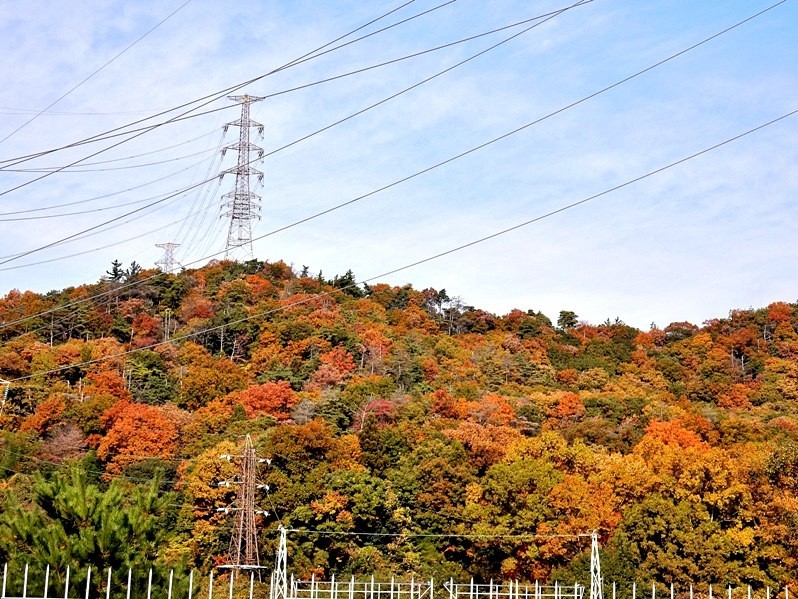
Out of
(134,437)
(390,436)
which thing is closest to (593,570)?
(390,436)

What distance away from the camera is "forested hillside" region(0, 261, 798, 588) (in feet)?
127

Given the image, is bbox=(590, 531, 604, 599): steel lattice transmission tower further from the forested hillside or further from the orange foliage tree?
the orange foliage tree

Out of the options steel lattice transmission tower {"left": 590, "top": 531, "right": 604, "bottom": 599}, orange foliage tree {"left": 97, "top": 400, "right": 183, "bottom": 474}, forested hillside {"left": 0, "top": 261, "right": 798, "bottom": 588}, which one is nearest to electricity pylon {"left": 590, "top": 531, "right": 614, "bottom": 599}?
steel lattice transmission tower {"left": 590, "top": 531, "right": 604, "bottom": 599}

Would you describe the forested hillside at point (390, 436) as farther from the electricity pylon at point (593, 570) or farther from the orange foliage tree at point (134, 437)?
the electricity pylon at point (593, 570)

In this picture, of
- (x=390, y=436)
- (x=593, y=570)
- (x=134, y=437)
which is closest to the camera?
(x=593, y=570)

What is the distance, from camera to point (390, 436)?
4950cm

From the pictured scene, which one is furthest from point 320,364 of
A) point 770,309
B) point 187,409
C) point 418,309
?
point 770,309

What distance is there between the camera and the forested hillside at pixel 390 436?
38.8m

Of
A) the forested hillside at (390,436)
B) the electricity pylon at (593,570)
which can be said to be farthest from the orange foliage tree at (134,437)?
the electricity pylon at (593,570)

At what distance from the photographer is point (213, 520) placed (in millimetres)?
45531

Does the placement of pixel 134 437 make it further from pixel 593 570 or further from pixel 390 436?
pixel 593 570

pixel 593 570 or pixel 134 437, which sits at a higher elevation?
pixel 134 437

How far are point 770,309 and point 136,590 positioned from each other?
248 ft

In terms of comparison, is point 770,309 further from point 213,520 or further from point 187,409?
point 213,520
